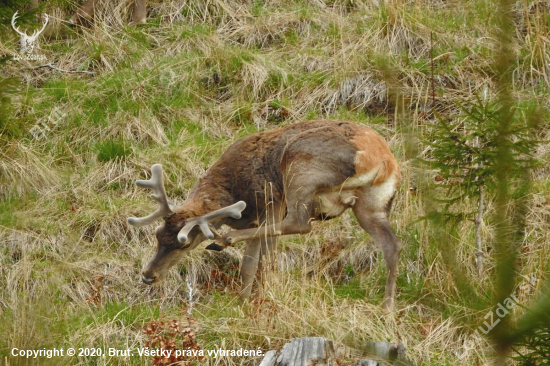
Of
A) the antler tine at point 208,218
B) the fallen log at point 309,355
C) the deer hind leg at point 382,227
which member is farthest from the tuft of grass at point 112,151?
the fallen log at point 309,355

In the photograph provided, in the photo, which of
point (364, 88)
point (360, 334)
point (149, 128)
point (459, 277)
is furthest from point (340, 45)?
point (459, 277)

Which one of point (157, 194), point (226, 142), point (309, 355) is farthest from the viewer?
point (226, 142)

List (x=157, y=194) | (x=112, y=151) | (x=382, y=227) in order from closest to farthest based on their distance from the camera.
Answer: (x=382, y=227) < (x=157, y=194) < (x=112, y=151)

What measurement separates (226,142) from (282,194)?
8.60ft

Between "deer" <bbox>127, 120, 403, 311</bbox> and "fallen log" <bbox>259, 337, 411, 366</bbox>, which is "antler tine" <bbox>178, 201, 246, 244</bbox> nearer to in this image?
"deer" <bbox>127, 120, 403, 311</bbox>

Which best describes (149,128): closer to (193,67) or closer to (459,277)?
(193,67)

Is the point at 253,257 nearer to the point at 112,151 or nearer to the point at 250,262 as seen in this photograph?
the point at 250,262

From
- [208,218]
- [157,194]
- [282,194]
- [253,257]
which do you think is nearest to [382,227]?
[282,194]

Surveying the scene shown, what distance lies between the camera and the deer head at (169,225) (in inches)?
262

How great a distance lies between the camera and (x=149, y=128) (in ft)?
31.7

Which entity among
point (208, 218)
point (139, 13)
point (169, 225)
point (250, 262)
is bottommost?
point (250, 262)

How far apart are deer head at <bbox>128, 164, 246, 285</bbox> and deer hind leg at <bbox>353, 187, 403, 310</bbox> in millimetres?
960

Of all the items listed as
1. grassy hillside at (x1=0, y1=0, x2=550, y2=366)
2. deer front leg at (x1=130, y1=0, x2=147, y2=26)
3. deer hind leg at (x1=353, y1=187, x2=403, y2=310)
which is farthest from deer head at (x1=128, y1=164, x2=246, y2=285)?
deer front leg at (x1=130, y1=0, x2=147, y2=26)

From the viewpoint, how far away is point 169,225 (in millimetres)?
6801
